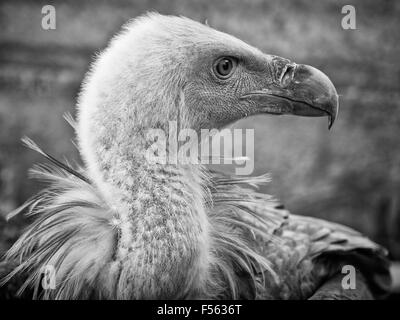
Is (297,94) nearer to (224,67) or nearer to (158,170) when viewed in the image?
(224,67)

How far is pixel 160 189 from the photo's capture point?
6.55ft

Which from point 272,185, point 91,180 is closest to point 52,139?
point 272,185

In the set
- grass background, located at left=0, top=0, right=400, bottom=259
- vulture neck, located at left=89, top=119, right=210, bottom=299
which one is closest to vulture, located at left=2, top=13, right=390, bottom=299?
vulture neck, located at left=89, top=119, right=210, bottom=299

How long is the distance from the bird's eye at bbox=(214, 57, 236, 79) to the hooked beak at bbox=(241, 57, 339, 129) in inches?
4.8

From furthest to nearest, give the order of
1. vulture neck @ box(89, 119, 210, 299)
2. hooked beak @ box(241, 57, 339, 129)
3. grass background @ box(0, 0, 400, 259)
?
grass background @ box(0, 0, 400, 259)
hooked beak @ box(241, 57, 339, 129)
vulture neck @ box(89, 119, 210, 299)

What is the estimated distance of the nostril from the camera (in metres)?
2.27

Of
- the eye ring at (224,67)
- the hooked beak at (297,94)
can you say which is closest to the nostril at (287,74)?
the hooked beak at (297,94)

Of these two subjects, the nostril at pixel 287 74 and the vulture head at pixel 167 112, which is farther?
the nostril at pixel 287 74

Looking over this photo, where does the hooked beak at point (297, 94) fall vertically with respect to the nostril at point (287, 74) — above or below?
below

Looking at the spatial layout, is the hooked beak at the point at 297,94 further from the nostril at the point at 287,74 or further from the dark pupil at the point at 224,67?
the dark pupil at the point at 224,67

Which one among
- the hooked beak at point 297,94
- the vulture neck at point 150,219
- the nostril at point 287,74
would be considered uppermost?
the nostril at point 287,74

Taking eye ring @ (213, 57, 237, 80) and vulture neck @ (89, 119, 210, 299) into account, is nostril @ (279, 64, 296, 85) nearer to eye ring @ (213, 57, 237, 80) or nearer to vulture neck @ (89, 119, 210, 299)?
eye ring @ (213, 57, 237, 80)

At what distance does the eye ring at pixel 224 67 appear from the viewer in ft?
7.36

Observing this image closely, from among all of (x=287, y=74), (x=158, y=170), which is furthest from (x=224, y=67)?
(x=158, y=170)
